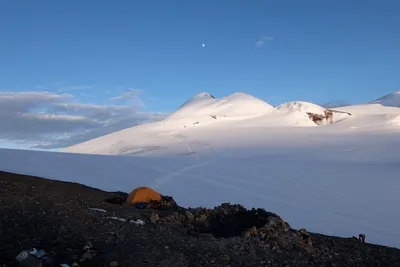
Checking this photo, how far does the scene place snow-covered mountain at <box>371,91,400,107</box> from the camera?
6156cm

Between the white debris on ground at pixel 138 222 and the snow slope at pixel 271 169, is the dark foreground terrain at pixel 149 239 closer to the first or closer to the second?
the white debris on ground at pixel 138 222

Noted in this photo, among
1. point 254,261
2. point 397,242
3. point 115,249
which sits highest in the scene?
point 115,249

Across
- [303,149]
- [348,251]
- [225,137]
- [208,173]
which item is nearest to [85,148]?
[225,137]

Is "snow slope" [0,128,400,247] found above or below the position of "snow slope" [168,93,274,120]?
below

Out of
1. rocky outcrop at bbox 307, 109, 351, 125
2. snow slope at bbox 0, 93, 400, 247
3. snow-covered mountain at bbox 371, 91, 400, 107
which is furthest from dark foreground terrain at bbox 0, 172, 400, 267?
snow-covered mountain at bbox 371, 91, 400, 107

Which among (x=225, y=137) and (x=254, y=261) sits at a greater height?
(x=225, y=137)

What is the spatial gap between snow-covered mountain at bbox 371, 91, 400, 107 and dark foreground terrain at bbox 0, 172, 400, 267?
59077 millimetres

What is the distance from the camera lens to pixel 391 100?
64.4 metres

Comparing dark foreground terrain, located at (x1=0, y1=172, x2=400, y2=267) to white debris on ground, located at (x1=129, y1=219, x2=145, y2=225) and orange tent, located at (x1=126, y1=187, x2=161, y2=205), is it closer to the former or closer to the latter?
white debris on ground, located at (x1=129, y1=219, x2=145, y2=225)

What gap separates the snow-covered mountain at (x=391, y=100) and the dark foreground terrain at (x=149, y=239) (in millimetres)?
59077

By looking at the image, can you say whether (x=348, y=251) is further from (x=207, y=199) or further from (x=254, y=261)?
(x=207, y=199)

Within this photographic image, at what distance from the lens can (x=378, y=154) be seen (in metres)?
22.1

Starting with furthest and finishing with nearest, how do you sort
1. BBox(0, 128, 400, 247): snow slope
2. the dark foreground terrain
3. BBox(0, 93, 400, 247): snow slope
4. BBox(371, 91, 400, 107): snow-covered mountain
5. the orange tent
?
BBox(371, 91, 400, 107): snow-covered mountain
BBox(0, 93, 400, 247): snow slope
BBox(0, 128, 400, 247): snow slope
the orange tent
the dark foreground terrain

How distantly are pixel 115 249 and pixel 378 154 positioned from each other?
775 inches
